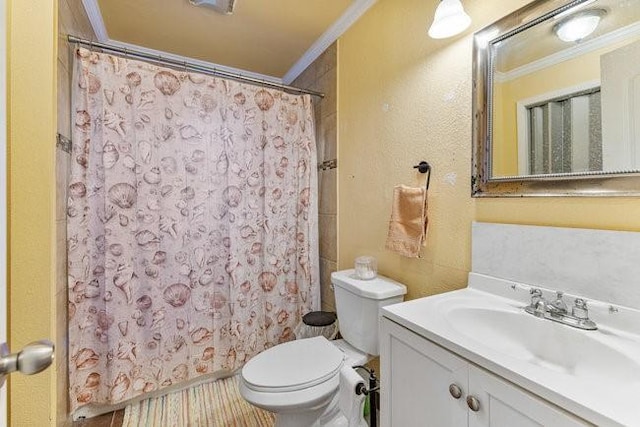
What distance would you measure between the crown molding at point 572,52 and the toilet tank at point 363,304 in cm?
95

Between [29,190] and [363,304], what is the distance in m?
1.25

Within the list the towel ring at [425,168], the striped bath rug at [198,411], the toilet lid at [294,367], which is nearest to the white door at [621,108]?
the towel ring at [425,168]

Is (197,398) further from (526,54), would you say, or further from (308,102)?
(526,54)

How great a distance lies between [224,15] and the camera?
172 cm

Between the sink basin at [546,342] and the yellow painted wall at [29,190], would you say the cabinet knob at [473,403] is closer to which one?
the sink basin at [546,342]

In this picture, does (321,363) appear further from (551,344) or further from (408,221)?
(551,344)

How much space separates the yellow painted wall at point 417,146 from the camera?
102 centimetres

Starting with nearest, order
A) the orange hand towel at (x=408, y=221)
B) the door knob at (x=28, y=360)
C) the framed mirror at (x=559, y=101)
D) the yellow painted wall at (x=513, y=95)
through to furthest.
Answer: the door knob at (x=28, y=360) < the framed mirror at (x=559, y=101) < the yellow painted wall at (x=513, y=95) < the orange hand towel at (x=408, y=221)

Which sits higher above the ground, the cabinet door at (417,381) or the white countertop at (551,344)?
the white countertop at (551,344)

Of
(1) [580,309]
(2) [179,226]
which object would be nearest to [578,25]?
(1) [580,309]

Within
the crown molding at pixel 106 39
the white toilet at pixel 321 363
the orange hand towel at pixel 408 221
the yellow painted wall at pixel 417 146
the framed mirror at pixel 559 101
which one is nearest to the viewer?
the framed mirror at pixel 559 101

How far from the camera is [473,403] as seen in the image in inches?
26.2

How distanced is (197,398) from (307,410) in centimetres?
91

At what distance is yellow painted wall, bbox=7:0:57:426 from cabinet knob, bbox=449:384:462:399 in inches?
43.7
